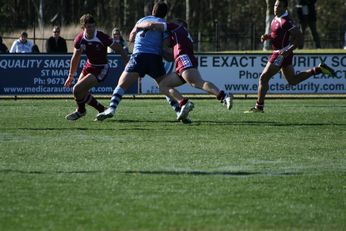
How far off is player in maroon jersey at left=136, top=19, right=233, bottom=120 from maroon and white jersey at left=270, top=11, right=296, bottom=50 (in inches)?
105

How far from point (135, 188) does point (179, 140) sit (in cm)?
433

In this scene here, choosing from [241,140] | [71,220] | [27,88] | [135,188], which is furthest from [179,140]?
[27,88]

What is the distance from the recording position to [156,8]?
16172 millimetres

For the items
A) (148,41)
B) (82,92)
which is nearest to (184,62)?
(148,41)

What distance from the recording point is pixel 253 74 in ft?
85.7

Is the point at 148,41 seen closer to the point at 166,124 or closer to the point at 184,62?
the point at 184,62

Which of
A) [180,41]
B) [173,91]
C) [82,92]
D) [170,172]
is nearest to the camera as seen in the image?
[170,172]

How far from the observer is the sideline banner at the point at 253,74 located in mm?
26078

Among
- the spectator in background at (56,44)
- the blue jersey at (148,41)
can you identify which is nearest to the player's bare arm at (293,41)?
the blue jersey at (148,41)

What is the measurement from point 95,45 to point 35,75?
927cm

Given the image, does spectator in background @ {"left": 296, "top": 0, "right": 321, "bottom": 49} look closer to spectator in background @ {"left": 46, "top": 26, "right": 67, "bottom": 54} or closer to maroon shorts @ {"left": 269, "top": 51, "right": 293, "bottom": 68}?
spectator in background @ {"left": 46, "top": 26, "right": 67, "bottom": 54}

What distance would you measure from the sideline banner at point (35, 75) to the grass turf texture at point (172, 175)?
9.16m

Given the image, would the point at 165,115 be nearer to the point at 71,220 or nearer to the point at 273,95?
the point at 273,95

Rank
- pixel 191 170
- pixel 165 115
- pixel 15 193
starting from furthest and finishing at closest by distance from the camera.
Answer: pixel 165 115 < pixel 191 170 < pixel 15 193
